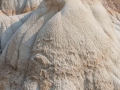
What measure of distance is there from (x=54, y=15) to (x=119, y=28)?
2.49ft

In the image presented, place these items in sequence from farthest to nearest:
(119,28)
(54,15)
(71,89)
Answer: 1. (119,28)
2. (54,15)
3. (71,89)

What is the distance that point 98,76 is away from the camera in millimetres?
1712

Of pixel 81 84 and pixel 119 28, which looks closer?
pixel 81 84

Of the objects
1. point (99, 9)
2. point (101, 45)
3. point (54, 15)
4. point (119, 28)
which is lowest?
point (119, 28)

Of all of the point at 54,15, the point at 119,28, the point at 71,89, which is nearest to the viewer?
the point at 71,89

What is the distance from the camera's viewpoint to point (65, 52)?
5.62ft

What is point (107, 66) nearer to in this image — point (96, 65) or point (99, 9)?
point (96, 65)

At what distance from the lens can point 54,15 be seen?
72.9 inches

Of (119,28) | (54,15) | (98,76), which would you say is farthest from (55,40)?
(119,28)

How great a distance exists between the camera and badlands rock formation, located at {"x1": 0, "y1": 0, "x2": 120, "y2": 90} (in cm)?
169

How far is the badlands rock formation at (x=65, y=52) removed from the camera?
66.6 inches

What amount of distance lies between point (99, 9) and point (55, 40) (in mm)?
429

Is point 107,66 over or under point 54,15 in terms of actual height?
under

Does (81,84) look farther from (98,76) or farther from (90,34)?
(90,34)
